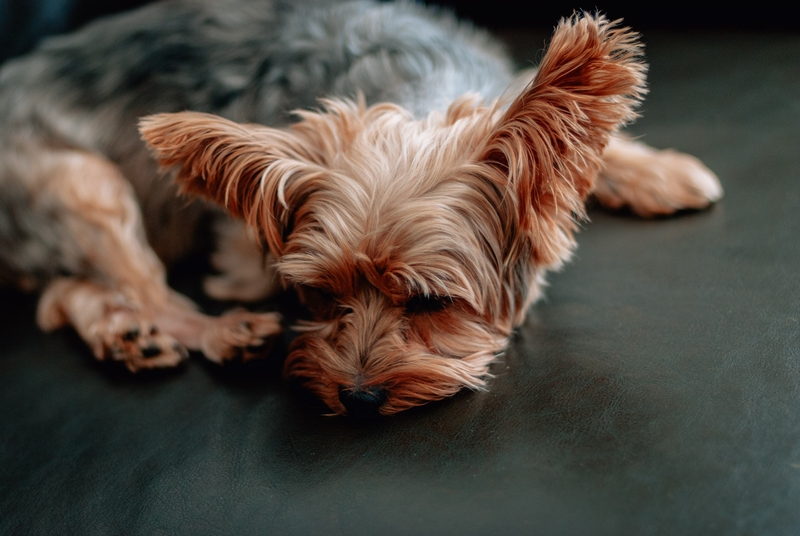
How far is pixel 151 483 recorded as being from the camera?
1.70 meters

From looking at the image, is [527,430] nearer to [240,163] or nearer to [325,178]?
[325,178]

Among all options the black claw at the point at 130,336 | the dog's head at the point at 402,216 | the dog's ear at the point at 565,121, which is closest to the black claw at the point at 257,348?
the dog's head at the point at 402,216

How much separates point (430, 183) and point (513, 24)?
2.38 metres

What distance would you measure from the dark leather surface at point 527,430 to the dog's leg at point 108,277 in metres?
0.12

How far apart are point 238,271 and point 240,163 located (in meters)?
0.69

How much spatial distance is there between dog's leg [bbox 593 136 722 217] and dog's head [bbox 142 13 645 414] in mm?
648

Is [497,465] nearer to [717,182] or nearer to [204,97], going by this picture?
[717,182]

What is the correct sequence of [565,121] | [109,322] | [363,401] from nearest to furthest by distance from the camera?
[565,121] < [363,401] < [109,322]

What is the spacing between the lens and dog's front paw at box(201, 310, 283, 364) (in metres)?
2.09

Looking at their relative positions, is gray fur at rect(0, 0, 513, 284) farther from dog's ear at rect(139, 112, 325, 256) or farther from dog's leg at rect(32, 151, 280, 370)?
dog's ear at rect(139, 112, 325, 256)

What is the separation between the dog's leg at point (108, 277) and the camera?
89.4 inches

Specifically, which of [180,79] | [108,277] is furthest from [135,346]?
[180,79]

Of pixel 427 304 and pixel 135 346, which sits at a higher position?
pixel 427 304

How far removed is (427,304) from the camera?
6.48ft
